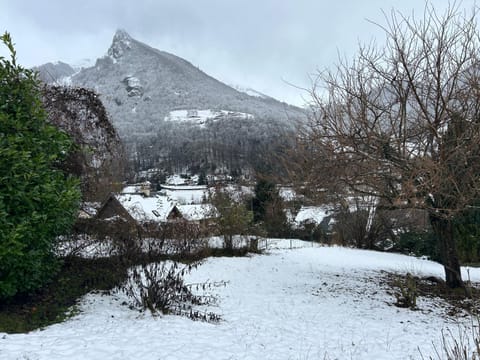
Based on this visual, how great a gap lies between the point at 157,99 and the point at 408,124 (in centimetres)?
10709

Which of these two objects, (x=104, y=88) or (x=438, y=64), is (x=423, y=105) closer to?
(x=438, y=64)

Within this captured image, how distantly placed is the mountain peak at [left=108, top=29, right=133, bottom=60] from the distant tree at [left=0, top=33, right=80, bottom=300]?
156454mm

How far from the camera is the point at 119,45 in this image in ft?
520

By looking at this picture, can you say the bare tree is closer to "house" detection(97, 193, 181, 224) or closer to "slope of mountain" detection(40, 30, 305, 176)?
"house" detection(97, 193, 181, 224)

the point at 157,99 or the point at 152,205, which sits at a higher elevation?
the point at 157,99

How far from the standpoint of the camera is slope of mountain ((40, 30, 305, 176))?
2295 inches

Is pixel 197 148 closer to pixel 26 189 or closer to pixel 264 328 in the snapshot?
pixel 26 189

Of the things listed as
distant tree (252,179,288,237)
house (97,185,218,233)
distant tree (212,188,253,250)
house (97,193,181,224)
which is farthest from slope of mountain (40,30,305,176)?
distant tree (212,188,253,250)

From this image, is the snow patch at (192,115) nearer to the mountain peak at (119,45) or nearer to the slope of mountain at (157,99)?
the slope of mountain at (157,99)

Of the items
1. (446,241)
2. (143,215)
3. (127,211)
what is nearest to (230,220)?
(143,215)

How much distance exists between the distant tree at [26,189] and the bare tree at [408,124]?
4.53 m

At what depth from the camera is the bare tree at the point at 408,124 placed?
5962mm

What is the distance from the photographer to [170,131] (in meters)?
71.8

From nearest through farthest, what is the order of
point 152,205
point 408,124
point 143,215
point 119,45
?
1. point 408,124
2. point 143,215
3. point 152,205
4. point 119,45
